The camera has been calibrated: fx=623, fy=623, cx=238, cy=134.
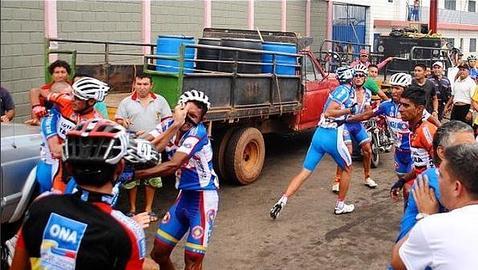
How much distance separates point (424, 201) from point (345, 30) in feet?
64.0

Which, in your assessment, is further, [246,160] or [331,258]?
[246,160]

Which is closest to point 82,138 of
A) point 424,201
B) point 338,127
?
point 424,201

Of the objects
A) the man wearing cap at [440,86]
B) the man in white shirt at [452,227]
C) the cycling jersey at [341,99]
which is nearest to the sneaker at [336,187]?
the cycling jersey at [341,99]

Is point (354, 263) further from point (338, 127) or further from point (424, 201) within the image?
point (424, 201)

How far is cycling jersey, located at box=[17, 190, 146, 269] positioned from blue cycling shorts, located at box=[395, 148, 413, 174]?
4047mm

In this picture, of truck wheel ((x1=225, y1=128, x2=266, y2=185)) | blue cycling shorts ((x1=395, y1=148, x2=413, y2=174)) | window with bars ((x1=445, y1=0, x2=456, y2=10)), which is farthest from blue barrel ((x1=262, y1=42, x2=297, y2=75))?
window with bars ((x1=445, y1=0, x2=456, y2=10))

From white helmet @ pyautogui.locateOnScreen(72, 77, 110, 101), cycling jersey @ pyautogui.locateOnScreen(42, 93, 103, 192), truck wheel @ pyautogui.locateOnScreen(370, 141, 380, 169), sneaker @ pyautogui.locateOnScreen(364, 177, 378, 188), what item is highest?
white helmet @ pyautogui.locateOnScreen(72, 77, 110, 101)

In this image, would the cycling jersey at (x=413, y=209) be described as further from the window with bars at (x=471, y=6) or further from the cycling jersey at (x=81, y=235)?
the window with bars at (x=471, y=6)

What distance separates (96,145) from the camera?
233cm

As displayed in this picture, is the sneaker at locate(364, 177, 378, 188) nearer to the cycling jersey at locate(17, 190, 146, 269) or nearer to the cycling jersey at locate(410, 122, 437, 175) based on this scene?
the cycling jersey at locate(410, 122, 437, 175)

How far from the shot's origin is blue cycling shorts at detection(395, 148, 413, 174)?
19.3ft

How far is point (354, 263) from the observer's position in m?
5.64

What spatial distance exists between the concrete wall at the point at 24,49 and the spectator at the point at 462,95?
7.35 m

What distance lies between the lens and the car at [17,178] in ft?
12.9
